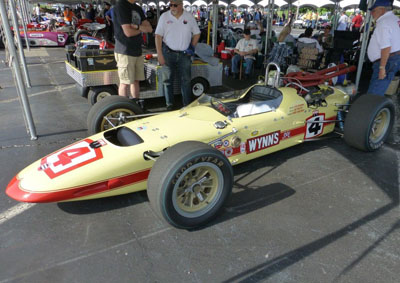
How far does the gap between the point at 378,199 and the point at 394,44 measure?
2.54 m

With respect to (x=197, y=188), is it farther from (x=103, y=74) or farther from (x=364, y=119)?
(x=103, y=74)

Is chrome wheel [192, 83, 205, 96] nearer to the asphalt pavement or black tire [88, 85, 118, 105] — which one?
black tire [88, 85, 118, 105]

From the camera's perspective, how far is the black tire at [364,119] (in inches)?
152

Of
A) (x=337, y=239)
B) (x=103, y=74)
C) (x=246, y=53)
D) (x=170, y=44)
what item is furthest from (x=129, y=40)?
(x=246, y=53)

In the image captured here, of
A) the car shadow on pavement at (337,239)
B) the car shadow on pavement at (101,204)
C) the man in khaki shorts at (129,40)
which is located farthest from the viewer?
the man in khaki shorts at (129,40)

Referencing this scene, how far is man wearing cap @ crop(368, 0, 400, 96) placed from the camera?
4281 mm

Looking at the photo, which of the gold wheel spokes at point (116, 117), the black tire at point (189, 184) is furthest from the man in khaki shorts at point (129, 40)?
the black tire at point (189, 184)

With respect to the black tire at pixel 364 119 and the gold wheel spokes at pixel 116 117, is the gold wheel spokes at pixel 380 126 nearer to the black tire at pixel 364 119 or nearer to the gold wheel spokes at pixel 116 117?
the black tire at pixel 364 119

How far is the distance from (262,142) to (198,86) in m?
3.30

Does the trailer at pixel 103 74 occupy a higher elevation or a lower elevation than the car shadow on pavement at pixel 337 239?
higher

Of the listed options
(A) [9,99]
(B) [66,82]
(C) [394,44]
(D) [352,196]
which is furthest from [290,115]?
(B) [66,82]

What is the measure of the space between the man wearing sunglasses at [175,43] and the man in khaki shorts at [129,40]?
0.40m

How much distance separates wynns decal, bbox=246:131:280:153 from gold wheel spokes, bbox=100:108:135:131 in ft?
4.96

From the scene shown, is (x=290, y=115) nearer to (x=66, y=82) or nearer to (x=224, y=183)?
(x=224, y=183)
